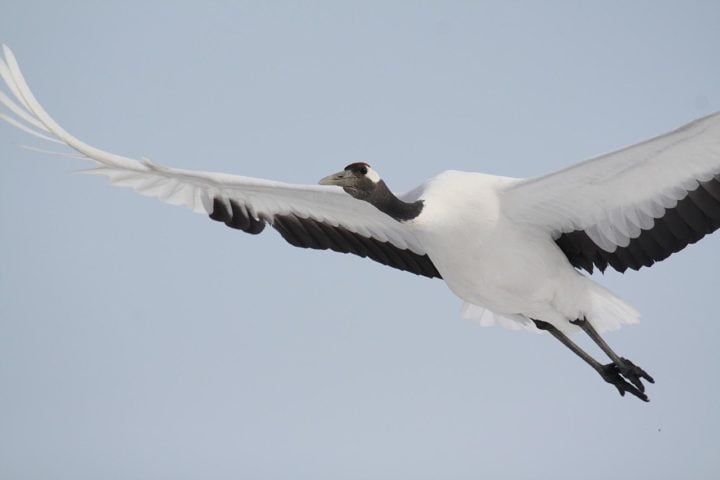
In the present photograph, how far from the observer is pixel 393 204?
7707mm

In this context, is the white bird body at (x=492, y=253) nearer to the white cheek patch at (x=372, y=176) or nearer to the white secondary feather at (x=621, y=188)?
the white secondary feather at (x=621, y=188)

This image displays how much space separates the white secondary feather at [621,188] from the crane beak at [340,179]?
103cm

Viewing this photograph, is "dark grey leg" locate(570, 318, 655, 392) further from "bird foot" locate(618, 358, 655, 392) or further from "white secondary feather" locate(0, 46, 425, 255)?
"white secondary feather" locate(0, 46, 425, 255)

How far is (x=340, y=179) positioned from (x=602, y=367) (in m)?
2.46

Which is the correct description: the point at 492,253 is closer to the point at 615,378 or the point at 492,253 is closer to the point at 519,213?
the point at 519,213

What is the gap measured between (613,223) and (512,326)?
144 cm

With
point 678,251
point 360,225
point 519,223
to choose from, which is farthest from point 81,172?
point 678,251

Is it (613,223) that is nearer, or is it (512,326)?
(613,223)

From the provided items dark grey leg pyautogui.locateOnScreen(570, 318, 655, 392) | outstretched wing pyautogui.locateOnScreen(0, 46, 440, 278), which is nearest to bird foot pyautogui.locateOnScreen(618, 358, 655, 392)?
dark grey leg pyautogui.locateOnScreen(570, 318, 655, 392)

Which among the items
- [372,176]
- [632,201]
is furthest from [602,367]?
[372,176]

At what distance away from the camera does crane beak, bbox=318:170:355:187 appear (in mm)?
7855

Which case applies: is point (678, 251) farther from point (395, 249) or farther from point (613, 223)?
point (395, 249)

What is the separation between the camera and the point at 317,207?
8711mm

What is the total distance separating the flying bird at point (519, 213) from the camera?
7.60 m
